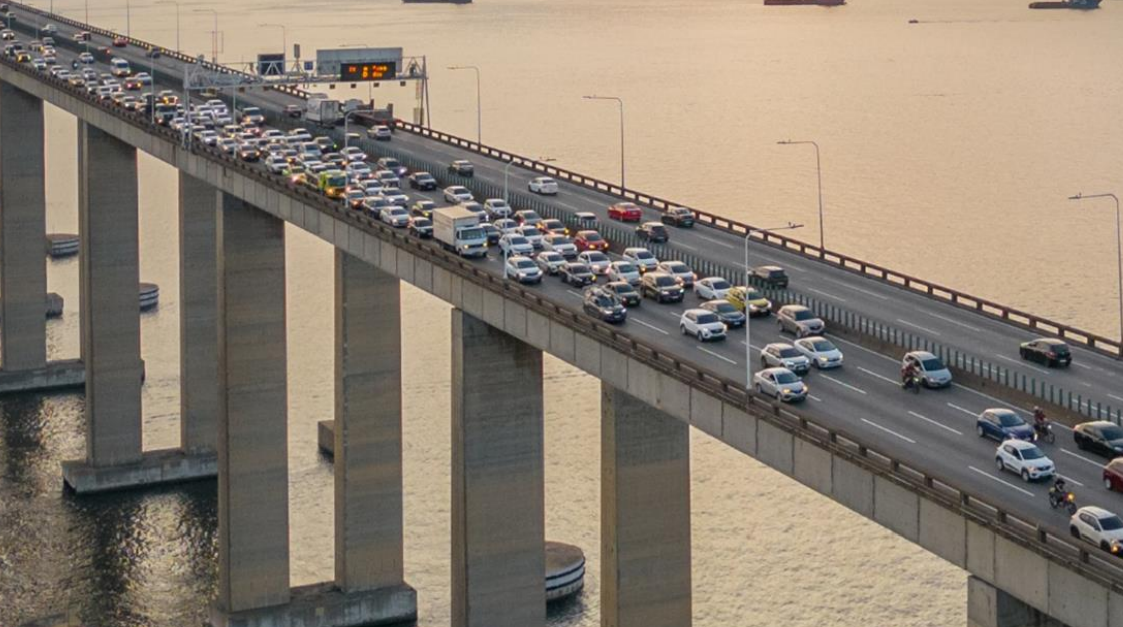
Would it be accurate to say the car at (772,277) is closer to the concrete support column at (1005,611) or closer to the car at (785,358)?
the car at (785,358)

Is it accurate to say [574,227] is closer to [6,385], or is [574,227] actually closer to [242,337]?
[242,337]

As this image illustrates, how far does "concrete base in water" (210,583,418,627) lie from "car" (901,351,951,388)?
85.0 feet

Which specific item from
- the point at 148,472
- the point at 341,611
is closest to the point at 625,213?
the point at 341,611

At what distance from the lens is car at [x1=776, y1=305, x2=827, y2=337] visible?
170 ft

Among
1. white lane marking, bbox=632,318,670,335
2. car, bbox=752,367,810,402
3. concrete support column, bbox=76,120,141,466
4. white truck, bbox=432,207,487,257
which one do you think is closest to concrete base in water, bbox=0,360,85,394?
concrete support column, bbox=76,120,141,466

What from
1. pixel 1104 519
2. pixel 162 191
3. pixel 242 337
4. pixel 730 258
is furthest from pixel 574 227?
pixel 162 191

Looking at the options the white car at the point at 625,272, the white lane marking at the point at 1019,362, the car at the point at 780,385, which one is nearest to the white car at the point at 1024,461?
the car at the point at 780,385

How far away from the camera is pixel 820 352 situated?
160 ft

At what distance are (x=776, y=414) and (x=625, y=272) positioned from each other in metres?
18.9

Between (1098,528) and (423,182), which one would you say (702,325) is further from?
(423,182)

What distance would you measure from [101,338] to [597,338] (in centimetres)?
4402

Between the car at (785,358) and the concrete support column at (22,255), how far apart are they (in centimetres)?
6285

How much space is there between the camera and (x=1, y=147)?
342ft

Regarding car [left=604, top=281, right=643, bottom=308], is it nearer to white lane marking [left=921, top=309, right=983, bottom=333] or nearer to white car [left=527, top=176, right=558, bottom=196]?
white lane marking [left=921, top=309, right=983, bottom=333]
